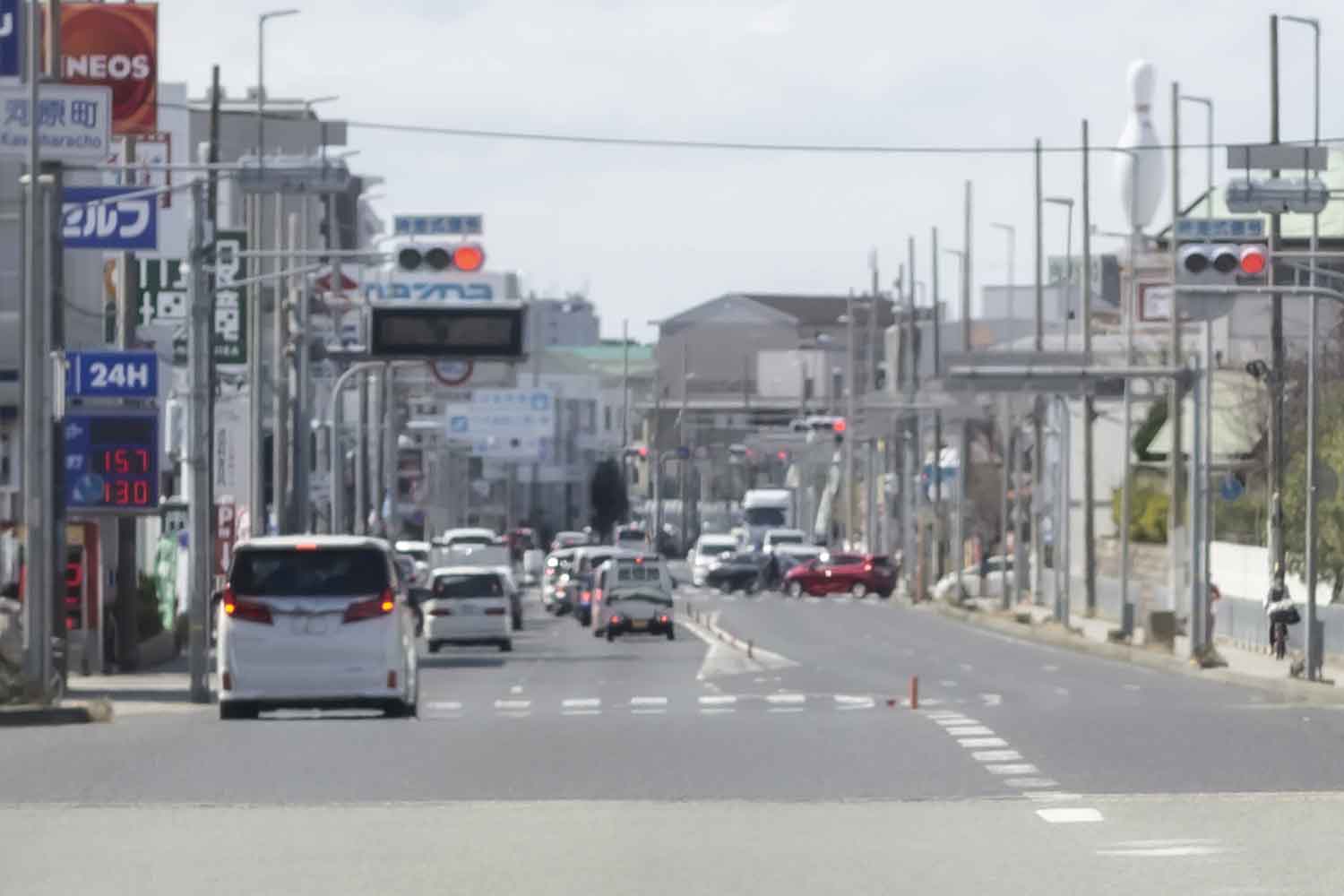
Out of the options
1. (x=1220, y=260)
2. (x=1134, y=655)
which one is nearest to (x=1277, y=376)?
(x=1134, y=655)

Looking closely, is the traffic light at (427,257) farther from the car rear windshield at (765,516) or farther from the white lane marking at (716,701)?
the car rear windshield at (765,516)

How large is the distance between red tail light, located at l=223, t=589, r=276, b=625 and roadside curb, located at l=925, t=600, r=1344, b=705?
1521 centimetres

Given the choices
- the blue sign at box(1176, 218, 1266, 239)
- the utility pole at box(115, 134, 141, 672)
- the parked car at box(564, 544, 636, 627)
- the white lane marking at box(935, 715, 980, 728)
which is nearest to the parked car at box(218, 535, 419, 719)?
the white lane marking at box(935, 715, 980, 728)

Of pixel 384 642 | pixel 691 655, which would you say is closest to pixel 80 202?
pixel 384 642

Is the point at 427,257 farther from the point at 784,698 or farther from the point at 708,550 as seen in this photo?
the point at 708,550

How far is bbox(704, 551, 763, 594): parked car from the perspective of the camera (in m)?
106

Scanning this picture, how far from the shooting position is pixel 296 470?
55531 mm

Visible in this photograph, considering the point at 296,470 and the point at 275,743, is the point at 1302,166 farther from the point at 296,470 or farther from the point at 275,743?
the point at 296,470

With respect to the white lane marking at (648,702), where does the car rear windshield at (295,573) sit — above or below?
above

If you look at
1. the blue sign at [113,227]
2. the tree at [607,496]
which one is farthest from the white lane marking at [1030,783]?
the tree at [607,496]

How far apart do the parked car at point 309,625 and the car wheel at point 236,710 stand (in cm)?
4

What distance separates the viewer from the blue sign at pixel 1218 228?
39.9 meters

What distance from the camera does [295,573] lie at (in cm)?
2812

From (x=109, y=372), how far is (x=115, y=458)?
4.61m
